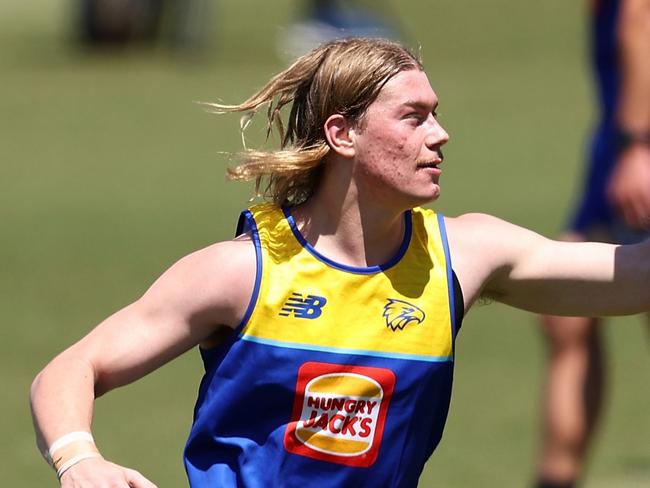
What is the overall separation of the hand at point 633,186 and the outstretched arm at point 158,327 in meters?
2.30

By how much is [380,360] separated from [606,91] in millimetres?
2867

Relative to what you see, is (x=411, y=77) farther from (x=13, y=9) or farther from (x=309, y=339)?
(x=13, y=9)

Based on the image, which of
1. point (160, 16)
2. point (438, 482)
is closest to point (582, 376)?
point (438, 482)

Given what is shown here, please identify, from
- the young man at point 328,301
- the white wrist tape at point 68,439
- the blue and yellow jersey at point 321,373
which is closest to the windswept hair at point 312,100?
the young man at point 328,301

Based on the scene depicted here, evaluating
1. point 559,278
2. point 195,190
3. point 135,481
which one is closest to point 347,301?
point 559,278

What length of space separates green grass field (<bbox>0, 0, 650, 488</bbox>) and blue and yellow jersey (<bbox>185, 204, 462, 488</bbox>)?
299cm

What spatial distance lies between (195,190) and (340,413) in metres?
9.97

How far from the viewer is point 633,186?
6.00 meters

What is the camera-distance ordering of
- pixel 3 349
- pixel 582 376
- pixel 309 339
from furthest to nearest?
pixel 3 349 → pixel 582 376 → pixel 309 339

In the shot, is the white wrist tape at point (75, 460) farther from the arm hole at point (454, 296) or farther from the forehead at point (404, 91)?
the forehead at point (404, 91)

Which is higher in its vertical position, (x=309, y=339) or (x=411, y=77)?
(x=411, y=77)

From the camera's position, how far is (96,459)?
3611 mm

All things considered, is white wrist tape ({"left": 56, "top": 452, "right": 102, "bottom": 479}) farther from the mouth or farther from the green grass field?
the green grass field

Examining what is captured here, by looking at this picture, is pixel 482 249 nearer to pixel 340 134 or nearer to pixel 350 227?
pixel 350 227
